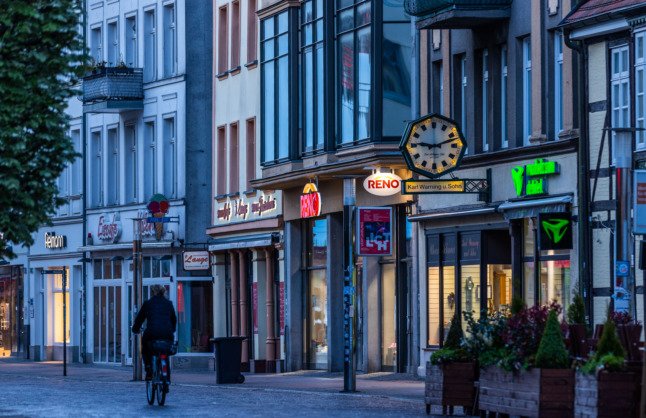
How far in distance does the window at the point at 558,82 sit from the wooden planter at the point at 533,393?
1094cm

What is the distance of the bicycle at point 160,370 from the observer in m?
28.0

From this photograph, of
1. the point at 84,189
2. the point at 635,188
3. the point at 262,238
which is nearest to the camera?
the point at 635,188

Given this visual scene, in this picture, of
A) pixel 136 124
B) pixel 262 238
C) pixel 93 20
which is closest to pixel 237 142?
pixel 262 238

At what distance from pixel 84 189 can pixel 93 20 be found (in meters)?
5.21

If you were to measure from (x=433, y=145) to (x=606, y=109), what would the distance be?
542 cm

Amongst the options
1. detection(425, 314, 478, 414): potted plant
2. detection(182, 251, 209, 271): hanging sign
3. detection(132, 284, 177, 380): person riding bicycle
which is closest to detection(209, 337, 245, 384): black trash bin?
detection(132, 284, 177, 380): person riding bicycle

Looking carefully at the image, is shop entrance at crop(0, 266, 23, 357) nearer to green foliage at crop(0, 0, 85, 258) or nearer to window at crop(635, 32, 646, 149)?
window at crop(635, 32, 646, 149)

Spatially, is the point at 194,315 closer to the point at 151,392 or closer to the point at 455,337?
the point at 151,392

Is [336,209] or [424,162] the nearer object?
[424,162]

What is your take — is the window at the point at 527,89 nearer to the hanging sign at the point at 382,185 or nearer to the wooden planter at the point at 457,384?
the hanging sign at the point at 382,185

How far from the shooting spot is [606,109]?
30047 mm

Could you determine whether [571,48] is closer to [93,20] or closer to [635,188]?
[635,188]

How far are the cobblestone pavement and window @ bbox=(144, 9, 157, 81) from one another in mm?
12644

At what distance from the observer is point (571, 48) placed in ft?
102
